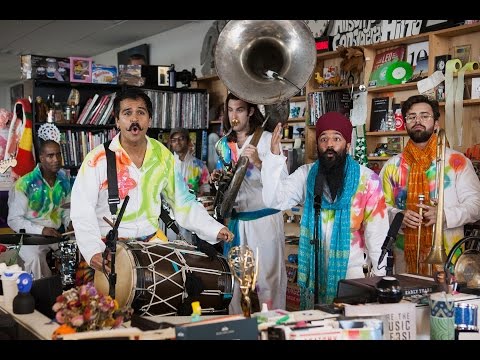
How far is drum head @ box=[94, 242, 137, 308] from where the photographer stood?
3.17 meters

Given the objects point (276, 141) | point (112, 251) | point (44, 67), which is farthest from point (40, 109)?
point (112, 251)

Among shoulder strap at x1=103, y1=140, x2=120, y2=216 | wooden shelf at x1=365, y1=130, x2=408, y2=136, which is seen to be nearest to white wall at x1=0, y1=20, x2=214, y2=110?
wooden shelf at x1=365, y1=130, x2=408, y2=136

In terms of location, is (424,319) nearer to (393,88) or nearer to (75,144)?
(393,88)

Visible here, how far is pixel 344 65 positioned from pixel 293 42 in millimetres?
2493

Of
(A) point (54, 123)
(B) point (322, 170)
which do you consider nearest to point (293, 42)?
(B) point (322, 170)

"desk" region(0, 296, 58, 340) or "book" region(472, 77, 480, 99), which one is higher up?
"book" region(472, 77, 480, 99)

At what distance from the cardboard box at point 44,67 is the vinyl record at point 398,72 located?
3.17 meters

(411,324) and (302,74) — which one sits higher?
(302,74)

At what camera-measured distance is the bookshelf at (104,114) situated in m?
7.04

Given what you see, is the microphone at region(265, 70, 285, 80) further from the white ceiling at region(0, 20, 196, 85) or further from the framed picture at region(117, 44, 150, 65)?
the framed picture at region(117, 44, 150, 65)

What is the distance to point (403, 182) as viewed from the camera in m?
4.52

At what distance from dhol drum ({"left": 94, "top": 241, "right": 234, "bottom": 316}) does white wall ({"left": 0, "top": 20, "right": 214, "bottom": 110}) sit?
19.6 feet
